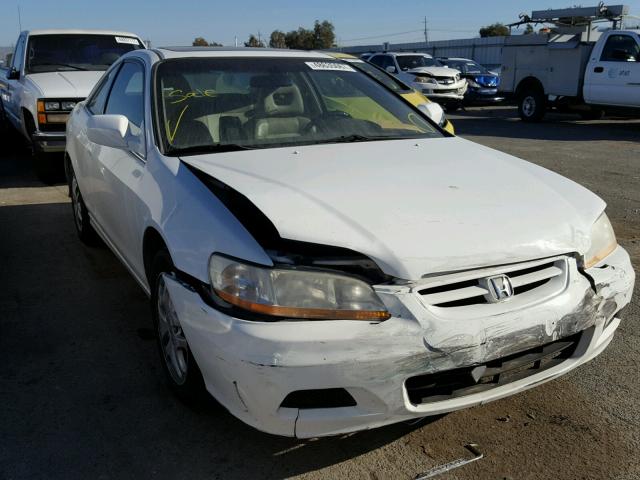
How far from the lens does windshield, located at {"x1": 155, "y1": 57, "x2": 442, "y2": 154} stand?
3338 millimetres

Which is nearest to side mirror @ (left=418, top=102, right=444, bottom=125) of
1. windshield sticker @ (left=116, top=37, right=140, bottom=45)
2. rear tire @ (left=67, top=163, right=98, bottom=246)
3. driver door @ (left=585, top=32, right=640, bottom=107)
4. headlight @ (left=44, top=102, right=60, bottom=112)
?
rear tire @ (left=67, top=163, right=98, bottom=246)

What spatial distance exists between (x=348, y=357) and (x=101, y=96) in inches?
134

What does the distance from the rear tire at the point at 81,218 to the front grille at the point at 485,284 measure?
342 centimetres

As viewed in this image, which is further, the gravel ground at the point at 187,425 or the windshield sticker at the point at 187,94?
the windshield sticker at the point at 187,94

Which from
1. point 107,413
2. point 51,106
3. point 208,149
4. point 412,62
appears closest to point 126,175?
point 208,149

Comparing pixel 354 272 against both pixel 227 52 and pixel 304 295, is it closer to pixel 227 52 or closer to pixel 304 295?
pixel 304 295

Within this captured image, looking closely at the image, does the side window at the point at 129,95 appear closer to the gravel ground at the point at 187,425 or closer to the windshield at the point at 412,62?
the gravel ground at the point at 187,425

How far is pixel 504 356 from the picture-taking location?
2305 millimetres

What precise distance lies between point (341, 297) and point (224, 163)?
1082 mm

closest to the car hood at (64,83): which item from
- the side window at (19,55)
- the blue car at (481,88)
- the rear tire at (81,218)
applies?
the side window at (19,55)

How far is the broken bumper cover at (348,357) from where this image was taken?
2119mm

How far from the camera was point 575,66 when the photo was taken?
14.2 metres

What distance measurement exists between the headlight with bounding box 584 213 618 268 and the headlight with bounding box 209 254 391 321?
39.7 inches

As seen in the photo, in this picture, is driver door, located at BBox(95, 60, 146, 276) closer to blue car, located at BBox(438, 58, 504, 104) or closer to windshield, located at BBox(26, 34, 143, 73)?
windshield, located at BBox(26, 34, 143, 73)
